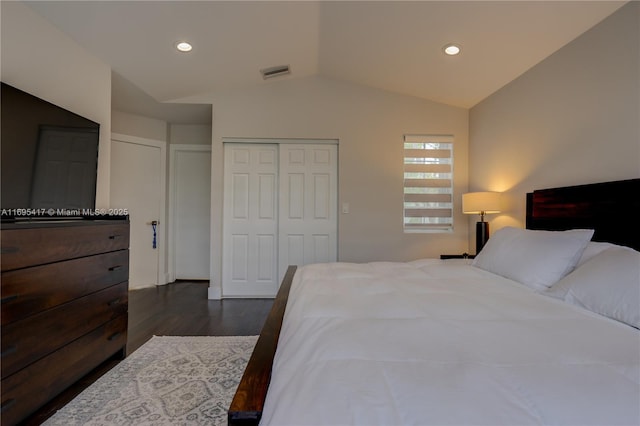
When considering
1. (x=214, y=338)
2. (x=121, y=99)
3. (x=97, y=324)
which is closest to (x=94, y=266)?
(x=97, y=324)

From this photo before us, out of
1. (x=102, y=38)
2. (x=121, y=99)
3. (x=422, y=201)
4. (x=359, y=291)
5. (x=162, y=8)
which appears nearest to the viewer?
(x=359, y=291)

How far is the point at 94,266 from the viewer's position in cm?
193

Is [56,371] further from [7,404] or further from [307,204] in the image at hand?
[307,204]

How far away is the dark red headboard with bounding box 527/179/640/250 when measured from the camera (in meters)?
1.81

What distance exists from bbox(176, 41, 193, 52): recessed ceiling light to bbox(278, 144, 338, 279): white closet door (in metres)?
1.50

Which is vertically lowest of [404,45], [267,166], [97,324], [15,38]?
[97,324]

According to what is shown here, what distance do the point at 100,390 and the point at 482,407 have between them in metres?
2.15

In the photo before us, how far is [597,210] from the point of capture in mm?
2031

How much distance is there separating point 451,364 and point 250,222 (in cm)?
339

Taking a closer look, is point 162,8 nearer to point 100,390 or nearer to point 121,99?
point 121,99

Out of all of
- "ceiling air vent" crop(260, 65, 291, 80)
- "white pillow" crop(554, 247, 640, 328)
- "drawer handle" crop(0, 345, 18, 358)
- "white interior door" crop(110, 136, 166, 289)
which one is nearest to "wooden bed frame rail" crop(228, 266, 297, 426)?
"drawer handle" crop(0, 345, 18, 358)

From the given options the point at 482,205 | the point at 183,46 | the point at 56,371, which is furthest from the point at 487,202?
the point at 56,371

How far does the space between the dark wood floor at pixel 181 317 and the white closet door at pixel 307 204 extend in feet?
2.59

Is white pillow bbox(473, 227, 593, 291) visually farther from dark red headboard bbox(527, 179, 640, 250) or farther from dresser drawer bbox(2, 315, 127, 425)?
dresser drawer bbox(2, 315, 127, 425)
